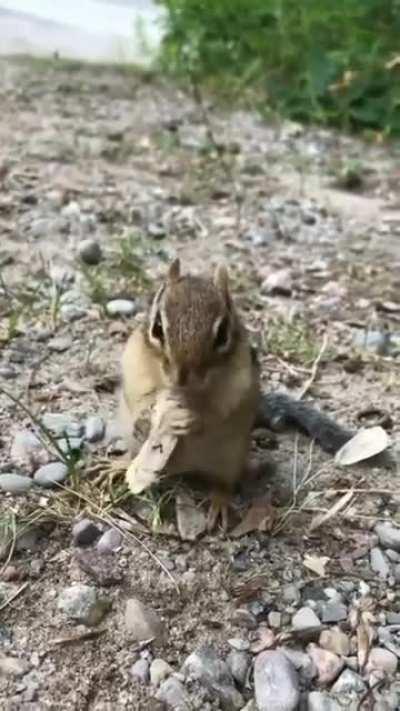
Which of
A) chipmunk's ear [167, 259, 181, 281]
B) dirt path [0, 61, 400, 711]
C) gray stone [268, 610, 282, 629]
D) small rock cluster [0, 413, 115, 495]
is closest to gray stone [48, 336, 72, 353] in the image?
dirt path [0, 61, 400, 711]

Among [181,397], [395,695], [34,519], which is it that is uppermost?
[181,397]

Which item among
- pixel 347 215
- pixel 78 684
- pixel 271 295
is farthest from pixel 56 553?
Answer: pixel 347 215

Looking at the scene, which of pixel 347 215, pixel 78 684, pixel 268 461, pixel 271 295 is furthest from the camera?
pixel 347 215

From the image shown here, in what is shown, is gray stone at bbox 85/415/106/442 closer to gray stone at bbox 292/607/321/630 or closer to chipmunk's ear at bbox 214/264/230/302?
chipmunk's ear at bbox 214/264/230/302

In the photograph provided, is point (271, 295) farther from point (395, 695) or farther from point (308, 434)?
point (395, 695)

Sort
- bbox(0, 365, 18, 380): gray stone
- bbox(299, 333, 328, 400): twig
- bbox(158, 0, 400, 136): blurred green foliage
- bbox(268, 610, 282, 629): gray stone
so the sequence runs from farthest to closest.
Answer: bbox(158, 0, 400, 136): blurred green foliage, bbox(299, 333, 328, 400): twig, bbox(0, 365, 18, 380): gray stone, bbox(268, 610, 282, 629): gray stone
